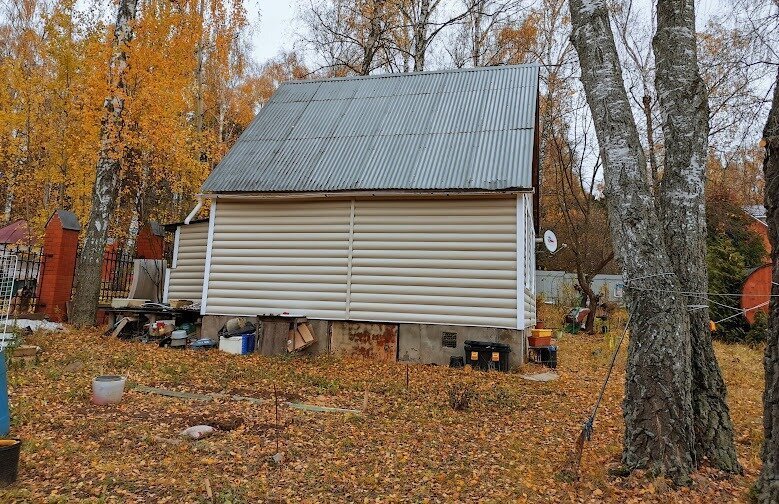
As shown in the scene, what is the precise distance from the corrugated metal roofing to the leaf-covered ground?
3.43m

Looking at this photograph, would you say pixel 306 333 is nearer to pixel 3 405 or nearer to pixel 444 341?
pixel 444 341

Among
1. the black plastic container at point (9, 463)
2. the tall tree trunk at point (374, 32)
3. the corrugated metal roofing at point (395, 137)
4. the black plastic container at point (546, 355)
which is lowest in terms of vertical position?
the black plastic container at point (9, 463)

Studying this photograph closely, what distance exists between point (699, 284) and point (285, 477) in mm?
3831

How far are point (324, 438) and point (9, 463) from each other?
2537mm

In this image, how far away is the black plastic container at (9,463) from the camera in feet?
11.5

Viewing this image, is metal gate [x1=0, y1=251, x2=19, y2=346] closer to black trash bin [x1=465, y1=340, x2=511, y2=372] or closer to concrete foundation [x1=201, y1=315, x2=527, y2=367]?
concrete foundation [x1=201, y1=315, x2=527, y2=367]

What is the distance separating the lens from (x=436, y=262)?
340 inches

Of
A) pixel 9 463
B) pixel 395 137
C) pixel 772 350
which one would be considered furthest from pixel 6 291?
pixel 772 350

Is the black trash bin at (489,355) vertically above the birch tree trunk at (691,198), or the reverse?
the birch tree trunk at (691,198)

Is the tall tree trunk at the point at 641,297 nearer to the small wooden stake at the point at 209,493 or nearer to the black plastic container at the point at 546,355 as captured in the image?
the small wooden stake at the point at 209,493

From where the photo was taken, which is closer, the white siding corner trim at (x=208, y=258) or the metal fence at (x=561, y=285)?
the white siding corner trim at (x=208, y=258)

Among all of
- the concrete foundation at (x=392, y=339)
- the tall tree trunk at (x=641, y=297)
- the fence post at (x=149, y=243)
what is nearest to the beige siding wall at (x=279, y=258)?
the concrete foundation at (x=392, y=339)

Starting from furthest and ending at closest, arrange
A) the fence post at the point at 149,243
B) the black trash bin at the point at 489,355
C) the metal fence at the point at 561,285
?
the metal fence at the point at 561,285 → the fence post at the point at 149,243 → the black trash bin at the point at 489,355

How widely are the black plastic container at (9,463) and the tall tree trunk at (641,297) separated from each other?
15.5 feet
